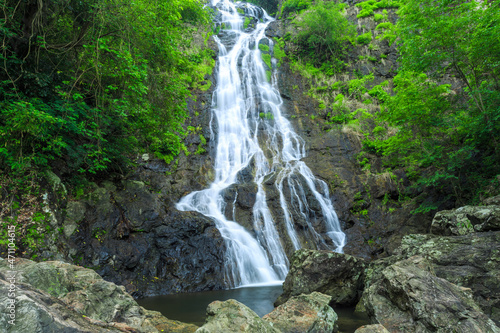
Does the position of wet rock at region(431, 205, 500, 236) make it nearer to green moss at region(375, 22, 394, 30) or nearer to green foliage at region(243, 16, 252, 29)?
green moss at region(375, 22, 394, 30)

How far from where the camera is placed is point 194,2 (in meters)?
13.2

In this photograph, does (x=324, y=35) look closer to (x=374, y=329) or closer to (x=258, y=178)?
(x=258, y=178)

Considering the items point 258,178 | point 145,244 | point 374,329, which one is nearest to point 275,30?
point 258,178

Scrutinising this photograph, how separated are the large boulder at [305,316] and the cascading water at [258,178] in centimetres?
563

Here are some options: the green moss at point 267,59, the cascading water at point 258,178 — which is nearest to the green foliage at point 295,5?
the cascading water at point 258,178

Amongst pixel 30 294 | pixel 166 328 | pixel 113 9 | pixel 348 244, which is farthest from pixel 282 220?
pixel 30 294

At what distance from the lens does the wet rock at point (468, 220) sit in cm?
705

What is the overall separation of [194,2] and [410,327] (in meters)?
14.2

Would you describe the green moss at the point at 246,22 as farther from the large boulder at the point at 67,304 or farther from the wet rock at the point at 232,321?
the wet rock at the point at 232,321

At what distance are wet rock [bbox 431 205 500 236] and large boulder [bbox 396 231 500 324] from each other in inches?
17.6

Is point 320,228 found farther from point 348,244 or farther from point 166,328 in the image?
point 166,328

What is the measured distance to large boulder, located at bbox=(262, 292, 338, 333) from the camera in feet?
14.6

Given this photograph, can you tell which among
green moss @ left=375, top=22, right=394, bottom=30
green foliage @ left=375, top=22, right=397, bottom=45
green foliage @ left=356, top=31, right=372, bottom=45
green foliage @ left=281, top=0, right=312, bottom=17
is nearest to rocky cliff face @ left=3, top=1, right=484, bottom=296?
green foliage @ left=356, top=31, right=372, bottom=45

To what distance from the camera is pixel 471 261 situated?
6.20 metres
